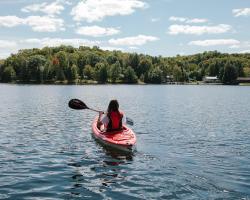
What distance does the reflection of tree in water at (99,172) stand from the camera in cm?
1461

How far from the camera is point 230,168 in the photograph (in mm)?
18172

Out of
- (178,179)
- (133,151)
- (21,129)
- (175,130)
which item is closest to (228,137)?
(175,130)

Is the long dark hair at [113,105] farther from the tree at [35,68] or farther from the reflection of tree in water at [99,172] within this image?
the tree at [35,68]

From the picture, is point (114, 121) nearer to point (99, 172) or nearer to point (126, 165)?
point (126, 165)

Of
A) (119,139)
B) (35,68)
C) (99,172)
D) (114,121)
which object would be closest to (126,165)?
(99,172)

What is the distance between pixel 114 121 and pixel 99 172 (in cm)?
631

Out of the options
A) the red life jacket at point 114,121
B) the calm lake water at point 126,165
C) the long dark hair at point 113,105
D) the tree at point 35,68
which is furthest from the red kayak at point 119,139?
the tree at point 35,68

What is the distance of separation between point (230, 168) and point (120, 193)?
21.0 ft

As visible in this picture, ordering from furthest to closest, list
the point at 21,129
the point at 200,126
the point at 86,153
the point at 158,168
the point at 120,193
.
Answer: the point at 200,126 < the point at 21,129 < the point at 86,153 < the point at 158,168 < the point at 120,193

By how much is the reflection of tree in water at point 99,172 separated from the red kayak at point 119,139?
34cm

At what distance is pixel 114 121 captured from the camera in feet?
76.3

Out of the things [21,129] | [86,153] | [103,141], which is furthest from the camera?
[21,129]

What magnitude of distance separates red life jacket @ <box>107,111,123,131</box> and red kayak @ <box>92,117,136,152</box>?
0.28 metres

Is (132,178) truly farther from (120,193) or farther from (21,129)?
(21,129)
